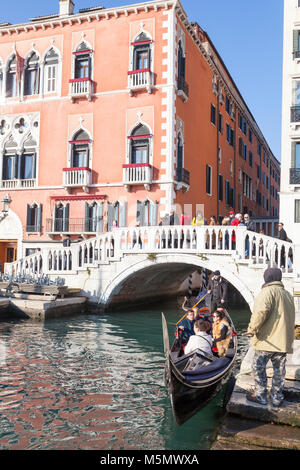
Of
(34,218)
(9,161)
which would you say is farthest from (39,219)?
(9,161)

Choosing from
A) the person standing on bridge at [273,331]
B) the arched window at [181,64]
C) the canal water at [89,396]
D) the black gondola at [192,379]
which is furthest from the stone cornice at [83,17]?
the person standing on bridge at [273,331]

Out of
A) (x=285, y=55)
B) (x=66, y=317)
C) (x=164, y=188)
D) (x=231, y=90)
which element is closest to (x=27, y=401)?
(x=66, y=317)

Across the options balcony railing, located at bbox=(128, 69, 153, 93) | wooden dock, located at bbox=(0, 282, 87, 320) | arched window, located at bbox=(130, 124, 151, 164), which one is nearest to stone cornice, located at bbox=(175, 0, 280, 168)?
balcony railing, located at bbox=(128, 69, 153, 93)

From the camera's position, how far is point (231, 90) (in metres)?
26.7

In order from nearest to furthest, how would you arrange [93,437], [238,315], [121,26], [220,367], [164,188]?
[93,437]
[220,367]
[238,315]
[164,188]
[121,26]

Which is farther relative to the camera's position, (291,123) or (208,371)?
(291,123)

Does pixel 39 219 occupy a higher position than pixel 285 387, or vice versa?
pixel 39 219

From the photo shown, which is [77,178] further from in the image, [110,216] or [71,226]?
[110,216]

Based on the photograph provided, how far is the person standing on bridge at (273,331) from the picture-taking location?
4455mm

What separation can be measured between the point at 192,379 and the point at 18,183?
1570 cm

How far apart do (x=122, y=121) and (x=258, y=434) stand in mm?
15109

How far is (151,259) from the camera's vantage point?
13844mm
